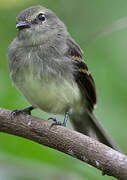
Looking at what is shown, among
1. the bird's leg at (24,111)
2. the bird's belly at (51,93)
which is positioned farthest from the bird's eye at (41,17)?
the bird's leg at (24,111)

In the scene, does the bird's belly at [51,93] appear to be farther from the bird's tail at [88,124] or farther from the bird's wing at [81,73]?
the bird's tail at [88,124]

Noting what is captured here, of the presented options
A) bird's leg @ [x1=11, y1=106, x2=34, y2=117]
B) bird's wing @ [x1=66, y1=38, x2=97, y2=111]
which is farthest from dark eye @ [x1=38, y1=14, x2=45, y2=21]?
bird's leg @ [x1=11, y1=106, x2=34, y2=117]

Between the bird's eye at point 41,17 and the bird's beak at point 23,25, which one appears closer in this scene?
the bird's beak at point 23,25

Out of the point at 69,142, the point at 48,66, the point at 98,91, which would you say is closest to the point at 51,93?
the point at 48,66

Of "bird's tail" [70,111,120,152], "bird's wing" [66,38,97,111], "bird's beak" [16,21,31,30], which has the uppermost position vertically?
"bird's beak" [16,21,31,30]

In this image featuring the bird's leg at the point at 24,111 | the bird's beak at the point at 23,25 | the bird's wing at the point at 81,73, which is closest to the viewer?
the bird's leg at the point at 24,111

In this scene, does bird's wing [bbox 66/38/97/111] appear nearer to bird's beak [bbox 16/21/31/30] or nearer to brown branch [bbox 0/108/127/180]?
bird's beak [bbox 16/21/31/30]

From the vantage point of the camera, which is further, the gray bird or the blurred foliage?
the gray bird

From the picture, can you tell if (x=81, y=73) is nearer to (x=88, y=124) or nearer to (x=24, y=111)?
(x=88, y=124)

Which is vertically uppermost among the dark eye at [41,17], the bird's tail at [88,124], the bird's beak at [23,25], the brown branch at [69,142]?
the dark eye at [41,17]
